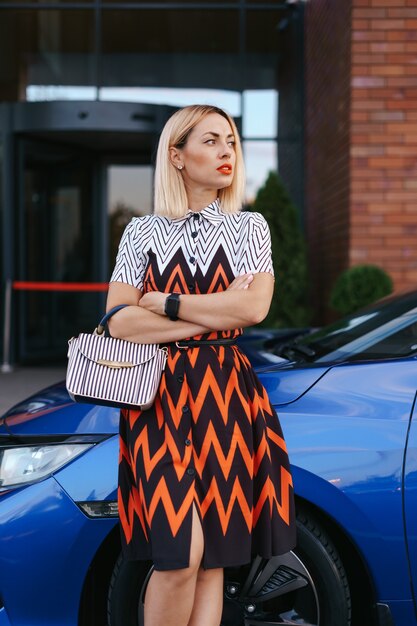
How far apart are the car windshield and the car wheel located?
63 cm

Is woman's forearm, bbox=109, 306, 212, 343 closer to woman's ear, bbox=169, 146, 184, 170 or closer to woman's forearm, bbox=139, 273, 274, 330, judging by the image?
woman's forearm, bbox=139, 273, 274, 330

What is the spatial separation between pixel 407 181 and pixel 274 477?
5.39 m

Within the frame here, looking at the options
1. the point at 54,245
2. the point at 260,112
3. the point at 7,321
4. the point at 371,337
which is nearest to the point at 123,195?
the point at 54,245

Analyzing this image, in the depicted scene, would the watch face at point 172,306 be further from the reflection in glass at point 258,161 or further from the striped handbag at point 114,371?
the reflection in glass at point 258,161

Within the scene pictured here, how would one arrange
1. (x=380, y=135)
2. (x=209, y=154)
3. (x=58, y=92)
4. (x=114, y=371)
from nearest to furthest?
(x=114, y=371)
(x=209, y=154)
(x=380, y=135)
(x=58, y=92)

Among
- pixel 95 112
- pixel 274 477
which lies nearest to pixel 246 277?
pixel 274 477

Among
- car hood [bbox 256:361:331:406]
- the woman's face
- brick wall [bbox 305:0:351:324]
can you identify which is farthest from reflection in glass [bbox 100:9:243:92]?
the woman's face

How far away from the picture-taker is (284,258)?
8086 millimetres

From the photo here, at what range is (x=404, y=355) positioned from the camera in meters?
2.63

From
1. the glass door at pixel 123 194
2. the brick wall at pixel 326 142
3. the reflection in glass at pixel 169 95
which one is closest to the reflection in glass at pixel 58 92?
the reflection in glass at pixel 169 95

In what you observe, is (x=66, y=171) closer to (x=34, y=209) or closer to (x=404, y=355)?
(x=34, y=209)

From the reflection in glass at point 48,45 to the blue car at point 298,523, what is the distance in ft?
26.8

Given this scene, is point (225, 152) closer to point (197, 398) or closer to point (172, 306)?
point (172, 306)

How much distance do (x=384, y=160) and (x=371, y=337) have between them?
15.1 ft
